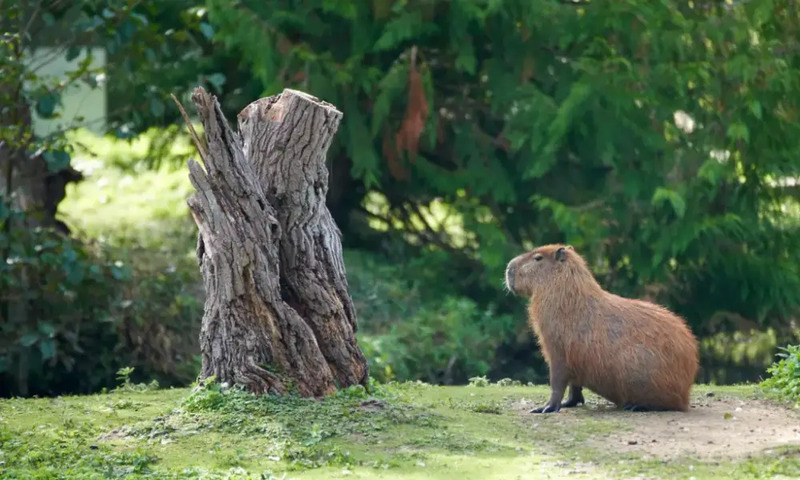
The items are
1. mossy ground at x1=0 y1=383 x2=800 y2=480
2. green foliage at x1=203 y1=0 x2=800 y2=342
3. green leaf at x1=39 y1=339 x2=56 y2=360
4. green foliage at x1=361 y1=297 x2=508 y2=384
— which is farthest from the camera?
green foliage at x1=361 y1=297 x2=508 y2=384

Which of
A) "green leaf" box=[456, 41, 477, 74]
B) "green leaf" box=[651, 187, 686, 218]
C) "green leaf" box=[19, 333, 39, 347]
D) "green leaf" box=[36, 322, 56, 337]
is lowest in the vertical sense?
"green leaf" box=[19, 333, 39, 347]

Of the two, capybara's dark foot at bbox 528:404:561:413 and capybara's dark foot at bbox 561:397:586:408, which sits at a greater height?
capybara's dark foot at bbox 528:404:561:413

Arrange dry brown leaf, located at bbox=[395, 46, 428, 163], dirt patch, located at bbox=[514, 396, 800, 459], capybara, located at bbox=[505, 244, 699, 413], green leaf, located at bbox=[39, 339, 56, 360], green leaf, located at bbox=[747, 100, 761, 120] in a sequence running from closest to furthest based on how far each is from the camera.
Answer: dirt patch, located at bbox=[514, 396, 800, 459] < capybara, located at bbox=[505, 244, 699, 413] < green leaf, located at bbox=[39, 339, 56, 360] < green leaf, located at bbox=[747, 100, 761, 120] < dry brown leaf, located at bbox=[395, 46, 428, 163]

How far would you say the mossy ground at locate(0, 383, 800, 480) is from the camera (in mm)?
5125

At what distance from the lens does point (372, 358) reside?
32.7ft

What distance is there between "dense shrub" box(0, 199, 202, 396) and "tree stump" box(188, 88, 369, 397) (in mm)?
3168

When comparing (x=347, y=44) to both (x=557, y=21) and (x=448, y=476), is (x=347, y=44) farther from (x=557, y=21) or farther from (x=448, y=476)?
(x=448, y=476)

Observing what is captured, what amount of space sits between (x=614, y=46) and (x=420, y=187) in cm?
252

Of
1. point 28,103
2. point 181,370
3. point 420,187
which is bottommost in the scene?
point 181,370

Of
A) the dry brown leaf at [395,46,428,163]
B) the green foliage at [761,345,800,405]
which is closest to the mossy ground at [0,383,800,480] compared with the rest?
the green foliage at [761,345,800,405]

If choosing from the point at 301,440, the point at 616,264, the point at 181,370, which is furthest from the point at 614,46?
the point at 301,440

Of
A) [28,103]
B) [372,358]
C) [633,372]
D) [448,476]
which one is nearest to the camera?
[448,476]

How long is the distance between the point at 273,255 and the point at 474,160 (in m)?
5.18

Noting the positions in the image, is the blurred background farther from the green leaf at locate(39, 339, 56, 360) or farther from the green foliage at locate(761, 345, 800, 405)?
the green foliage at locate(761, 345, 800, 405)
